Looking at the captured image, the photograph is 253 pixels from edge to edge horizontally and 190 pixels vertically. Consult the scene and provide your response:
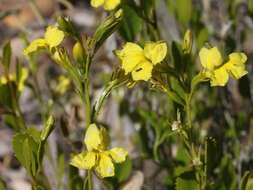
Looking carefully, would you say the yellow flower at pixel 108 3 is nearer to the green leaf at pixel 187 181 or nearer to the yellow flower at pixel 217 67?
the yellow flower at pixel 217 67

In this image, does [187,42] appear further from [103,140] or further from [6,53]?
[6,53]

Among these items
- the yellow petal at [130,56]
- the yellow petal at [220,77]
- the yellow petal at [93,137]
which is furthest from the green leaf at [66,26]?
the yellow petal at [220,77]

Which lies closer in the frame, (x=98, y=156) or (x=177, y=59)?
(x=98, y=156)

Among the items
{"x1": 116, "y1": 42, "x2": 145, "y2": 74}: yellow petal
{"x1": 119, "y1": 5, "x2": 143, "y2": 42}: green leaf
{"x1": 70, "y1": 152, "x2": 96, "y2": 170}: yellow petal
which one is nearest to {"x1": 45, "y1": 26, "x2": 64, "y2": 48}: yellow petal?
{"x1": 116, "y1": 42, "x2": 145, "y2": 74}: yellow petal

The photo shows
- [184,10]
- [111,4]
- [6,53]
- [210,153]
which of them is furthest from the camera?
[184,10]

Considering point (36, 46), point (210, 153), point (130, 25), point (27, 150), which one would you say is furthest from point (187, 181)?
point (130, 25)

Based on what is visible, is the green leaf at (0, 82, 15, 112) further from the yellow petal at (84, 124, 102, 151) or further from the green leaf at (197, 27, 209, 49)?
the green leaf at (197, 27, 209, 49)
